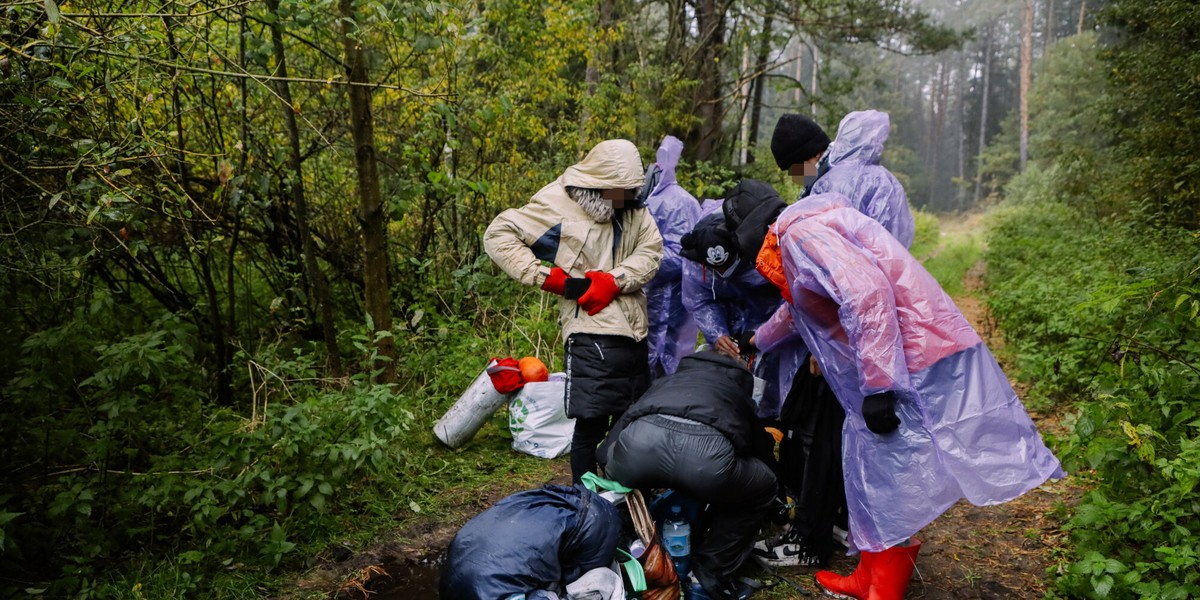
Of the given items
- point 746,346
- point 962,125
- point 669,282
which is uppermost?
point 962,125

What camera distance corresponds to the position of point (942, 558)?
3.23 metres

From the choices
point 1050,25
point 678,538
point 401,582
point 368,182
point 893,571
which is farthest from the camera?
point 1050,25

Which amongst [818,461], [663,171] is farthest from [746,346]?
[663,171]

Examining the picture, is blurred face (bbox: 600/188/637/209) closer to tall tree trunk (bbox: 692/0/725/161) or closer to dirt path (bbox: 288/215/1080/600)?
dirt path (bbox: 288/215/1080/600)

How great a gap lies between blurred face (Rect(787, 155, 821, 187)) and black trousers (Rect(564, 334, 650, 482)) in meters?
1.28

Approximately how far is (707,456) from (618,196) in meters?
1.43

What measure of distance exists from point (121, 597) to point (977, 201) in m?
43.7

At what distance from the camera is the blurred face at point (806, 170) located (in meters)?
3.61

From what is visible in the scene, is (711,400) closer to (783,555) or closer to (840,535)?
(783,555)

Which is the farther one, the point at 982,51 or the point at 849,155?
the point at 982,51

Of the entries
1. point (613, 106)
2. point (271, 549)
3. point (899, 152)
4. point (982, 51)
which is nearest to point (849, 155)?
point (271, 549)

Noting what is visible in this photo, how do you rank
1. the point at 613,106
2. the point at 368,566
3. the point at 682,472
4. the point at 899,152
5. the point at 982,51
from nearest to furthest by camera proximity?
the point at 682,472
the point at 368,566
the point at 613,106
the point at 899,152
the point at 982,51

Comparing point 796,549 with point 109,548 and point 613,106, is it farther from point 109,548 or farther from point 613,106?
point 613,106

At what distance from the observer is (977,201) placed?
38688 mm
